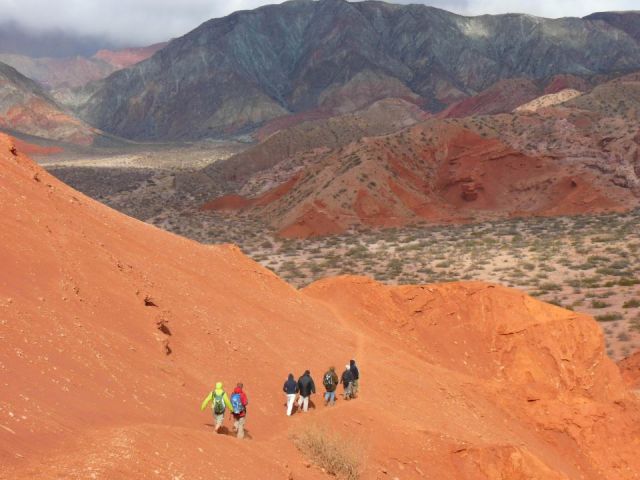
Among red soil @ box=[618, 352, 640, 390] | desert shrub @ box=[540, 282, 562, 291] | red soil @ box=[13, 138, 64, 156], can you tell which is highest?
red soil @ box=[13, 138, 64, 156]

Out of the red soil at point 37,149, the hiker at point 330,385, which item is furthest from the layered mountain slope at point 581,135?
the red soil at point 37,149

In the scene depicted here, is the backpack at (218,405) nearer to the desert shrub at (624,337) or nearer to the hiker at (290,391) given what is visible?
the hiker at (290,391)

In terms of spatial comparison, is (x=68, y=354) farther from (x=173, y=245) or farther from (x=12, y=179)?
(x=173, y=245)

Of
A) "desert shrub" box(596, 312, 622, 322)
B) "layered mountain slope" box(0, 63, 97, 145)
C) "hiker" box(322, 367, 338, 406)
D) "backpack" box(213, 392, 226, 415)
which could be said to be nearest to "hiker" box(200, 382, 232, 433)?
"backpack" box(213, 392, 226, 415)

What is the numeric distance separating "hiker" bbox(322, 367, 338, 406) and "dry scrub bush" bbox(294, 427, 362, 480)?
2.22 m

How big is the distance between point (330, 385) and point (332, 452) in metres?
3.07

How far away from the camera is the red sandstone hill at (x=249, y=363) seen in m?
9.45

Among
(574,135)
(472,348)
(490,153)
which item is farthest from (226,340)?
(574,135)

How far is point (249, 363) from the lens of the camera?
15.2 m

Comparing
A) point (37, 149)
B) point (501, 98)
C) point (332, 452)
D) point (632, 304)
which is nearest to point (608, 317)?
point (632, 304)

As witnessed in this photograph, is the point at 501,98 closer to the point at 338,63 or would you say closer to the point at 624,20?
the point at 338,63

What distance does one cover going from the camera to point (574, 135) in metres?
65.6

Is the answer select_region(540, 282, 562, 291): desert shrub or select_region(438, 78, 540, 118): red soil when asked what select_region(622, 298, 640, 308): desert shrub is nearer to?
select_region(540, 282, 562, 291): desert shrub

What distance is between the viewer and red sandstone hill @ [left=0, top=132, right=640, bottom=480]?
31.0 ft
